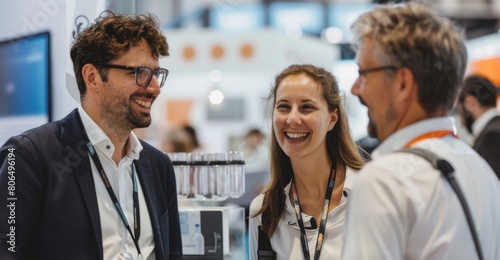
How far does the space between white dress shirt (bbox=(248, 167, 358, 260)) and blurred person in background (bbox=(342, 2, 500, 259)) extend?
1036 mm

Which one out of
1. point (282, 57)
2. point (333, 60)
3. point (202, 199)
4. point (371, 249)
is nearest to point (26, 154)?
point (202, 199)

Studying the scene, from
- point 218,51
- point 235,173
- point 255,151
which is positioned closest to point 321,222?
point 235,173

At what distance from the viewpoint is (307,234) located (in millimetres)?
2594

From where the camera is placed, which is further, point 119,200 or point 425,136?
point 119,200

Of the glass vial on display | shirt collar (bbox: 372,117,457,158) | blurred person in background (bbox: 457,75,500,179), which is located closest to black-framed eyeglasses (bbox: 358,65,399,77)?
shirt collar (bbox: 372,117,457,158)

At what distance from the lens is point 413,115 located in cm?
150

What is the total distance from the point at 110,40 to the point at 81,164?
50 centimetres

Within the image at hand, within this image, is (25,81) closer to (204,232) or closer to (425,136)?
(204,232)

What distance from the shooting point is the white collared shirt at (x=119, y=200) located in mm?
2311

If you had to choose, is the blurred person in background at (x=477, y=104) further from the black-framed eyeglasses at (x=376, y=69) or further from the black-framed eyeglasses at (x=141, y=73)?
the black-framed eyeglasses at (x=376, y=69)

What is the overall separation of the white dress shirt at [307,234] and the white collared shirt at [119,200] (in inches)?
20.4

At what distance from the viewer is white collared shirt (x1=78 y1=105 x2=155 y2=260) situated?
2311mm

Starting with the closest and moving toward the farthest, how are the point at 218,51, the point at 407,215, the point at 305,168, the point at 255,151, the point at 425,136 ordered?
the point at 407,215 → the point at 425,136 → the point at 305,168 → the point at 218,51 → the point at 255,151

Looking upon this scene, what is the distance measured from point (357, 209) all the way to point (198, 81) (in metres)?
9.78
